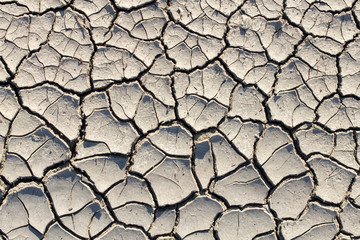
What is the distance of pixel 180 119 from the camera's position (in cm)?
284

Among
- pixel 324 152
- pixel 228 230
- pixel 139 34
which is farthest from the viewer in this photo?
pixel 139 34

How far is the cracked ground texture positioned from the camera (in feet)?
8.70

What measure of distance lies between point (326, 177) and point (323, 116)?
51cm

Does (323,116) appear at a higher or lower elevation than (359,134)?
higher

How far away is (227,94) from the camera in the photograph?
2910 millimetres

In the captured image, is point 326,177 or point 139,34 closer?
point 326,177

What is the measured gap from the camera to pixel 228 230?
104 inches

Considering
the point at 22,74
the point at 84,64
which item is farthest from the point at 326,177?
the point at 22,74

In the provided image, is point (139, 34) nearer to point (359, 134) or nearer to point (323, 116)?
point (323, 116)

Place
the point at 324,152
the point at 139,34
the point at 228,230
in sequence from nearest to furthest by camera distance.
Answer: the point at 228,230 < the point at 324,152 < the point at 139,34

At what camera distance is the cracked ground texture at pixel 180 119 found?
265cm

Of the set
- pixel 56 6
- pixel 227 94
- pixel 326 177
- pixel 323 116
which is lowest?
pixel 326 177

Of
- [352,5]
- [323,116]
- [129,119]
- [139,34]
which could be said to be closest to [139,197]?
[129,119]

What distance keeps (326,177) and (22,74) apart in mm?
2680
